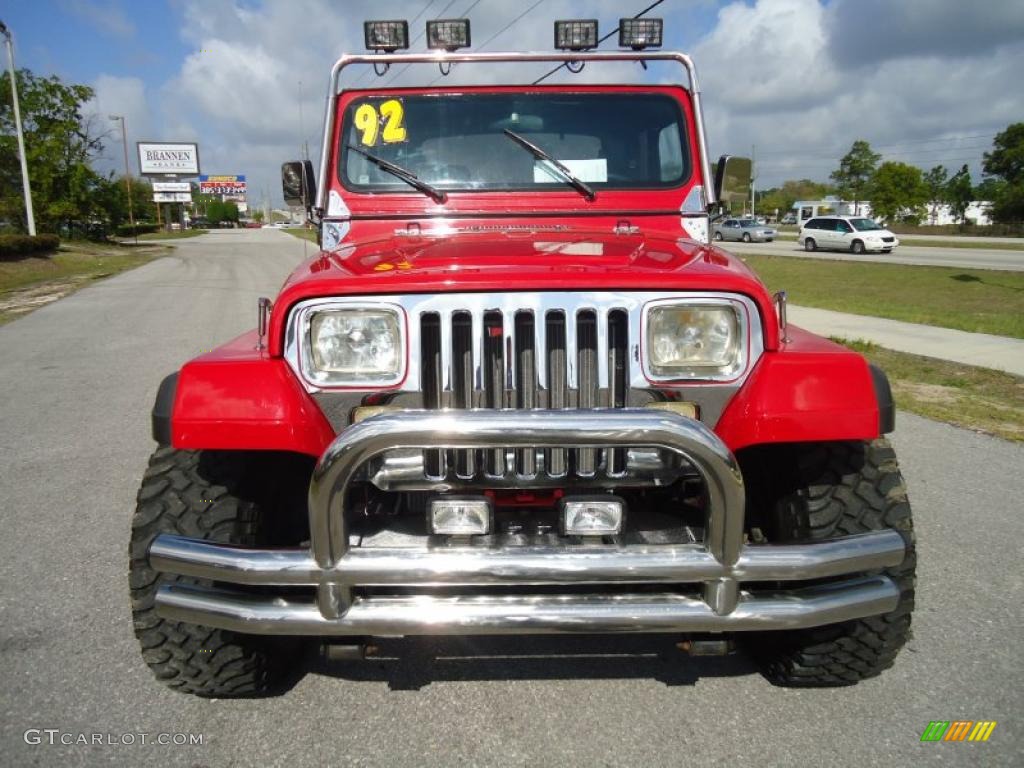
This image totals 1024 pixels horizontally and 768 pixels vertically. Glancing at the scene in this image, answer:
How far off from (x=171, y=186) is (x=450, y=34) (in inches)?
3191

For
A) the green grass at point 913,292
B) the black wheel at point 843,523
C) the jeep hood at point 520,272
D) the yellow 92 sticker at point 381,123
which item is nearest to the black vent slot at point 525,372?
the jeep hood at point 520,272

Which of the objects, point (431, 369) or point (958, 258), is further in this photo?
point (958, 258)

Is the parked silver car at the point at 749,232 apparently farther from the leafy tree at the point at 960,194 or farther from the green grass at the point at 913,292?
the leafy tree at the point at 960,194

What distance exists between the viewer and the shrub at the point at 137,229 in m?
49.5

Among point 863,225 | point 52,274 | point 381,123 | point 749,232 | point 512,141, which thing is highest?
point 381,123

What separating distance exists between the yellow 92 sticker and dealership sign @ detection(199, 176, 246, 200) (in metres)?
131

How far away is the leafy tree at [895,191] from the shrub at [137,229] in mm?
51938

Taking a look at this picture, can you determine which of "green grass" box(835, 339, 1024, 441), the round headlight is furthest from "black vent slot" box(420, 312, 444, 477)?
"green grass" box(835, 339, 1024, 441)

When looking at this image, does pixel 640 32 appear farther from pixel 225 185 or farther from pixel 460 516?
pixel 225 185

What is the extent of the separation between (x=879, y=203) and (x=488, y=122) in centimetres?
6326

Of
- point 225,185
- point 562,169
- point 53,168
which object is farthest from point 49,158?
point 225,185

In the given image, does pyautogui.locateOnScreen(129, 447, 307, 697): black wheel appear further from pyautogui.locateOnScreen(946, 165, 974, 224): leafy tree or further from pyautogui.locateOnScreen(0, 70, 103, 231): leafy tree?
pyautogui.locateOnScreen(946, 165, 974, 224): leafy tree

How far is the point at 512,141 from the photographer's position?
3479 mm

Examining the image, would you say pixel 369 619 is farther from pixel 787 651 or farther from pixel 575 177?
pixel 575 177
